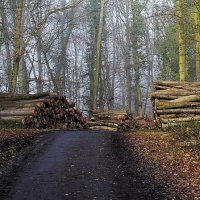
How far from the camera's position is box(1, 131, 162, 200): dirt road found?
7273 mm

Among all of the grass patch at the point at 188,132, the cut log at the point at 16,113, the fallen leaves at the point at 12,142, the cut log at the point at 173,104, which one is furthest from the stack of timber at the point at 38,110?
the grass patch at the point at 188,132

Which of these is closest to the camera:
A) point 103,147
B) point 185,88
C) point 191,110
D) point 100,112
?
point 103,147

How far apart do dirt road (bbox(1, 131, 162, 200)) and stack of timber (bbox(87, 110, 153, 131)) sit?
9.60 m

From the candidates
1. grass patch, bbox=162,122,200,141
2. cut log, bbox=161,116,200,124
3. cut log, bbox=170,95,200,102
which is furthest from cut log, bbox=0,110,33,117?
grass patch, bbox=162,122,200,141

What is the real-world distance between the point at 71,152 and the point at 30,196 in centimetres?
366

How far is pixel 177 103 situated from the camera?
1658cm

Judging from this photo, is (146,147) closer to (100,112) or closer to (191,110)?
(191,110)

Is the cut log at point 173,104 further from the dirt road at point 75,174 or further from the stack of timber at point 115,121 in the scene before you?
the dirt road at point 75,174

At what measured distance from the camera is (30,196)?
23.4 feet

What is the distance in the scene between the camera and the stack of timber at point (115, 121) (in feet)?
71.9

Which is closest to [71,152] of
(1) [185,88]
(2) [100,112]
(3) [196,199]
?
(3) [196,199]

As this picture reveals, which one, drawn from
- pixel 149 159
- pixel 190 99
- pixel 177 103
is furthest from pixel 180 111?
pixel 149 159

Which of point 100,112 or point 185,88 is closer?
point 185,88

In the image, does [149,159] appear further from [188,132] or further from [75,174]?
[188,132]
